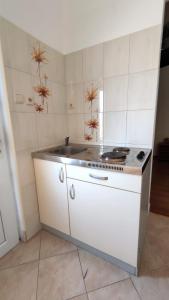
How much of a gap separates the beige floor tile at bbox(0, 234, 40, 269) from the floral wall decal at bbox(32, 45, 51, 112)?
130 cm

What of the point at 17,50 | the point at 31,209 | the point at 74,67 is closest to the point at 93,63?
the point at 74,67

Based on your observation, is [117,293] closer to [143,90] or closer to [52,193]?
[52,193]

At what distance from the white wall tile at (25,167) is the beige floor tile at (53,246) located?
1.99 ft

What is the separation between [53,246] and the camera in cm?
139

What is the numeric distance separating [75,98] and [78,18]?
0.83 meters

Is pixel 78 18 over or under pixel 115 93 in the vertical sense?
over

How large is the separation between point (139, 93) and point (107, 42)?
613 millimetres

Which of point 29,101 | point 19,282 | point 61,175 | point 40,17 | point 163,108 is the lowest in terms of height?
point 19,282

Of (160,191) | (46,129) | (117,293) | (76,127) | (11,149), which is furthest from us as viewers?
(160,191)

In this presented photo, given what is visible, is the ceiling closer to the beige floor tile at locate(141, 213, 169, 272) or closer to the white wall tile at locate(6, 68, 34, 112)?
the white wall tile at locate(6, 68, 34, 112)

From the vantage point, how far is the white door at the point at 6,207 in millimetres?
1209

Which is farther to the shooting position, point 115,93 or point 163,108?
point 163,108

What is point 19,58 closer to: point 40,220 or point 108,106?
point 108,106

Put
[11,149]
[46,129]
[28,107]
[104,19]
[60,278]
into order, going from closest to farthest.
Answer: [60,278]
[11,149]
[28,107]
[104,19]
[46,129]
